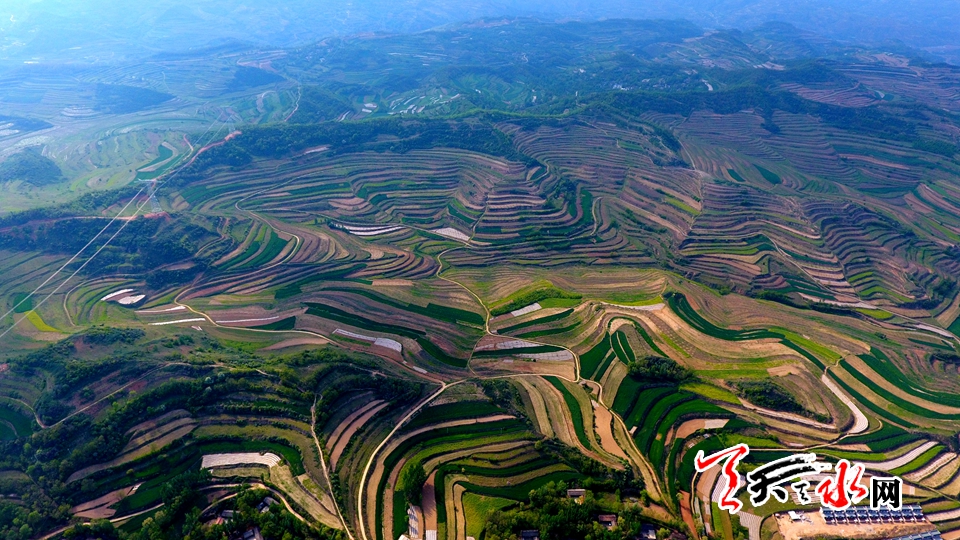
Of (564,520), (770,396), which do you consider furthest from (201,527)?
(770,396)

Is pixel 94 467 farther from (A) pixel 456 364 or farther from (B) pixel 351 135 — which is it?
(B) pixel 351 135

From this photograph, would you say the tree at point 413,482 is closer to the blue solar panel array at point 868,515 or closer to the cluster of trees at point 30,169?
the blue solar panel array at point 868,515

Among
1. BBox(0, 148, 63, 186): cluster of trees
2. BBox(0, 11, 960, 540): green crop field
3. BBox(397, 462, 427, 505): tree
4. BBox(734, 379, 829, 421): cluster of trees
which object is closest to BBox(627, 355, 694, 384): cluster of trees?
BBox(0, 11, 960, 540): green crop field

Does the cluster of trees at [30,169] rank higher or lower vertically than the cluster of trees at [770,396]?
higher

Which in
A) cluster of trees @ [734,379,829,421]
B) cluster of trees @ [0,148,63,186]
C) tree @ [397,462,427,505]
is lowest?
tree @ [397,462,427,505]

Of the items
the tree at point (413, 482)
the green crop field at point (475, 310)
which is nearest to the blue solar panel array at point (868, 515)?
the green crop field at point (475, 310)

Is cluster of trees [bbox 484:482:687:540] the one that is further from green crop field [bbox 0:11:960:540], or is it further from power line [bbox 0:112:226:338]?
power line [bbox 0:112:226:338]

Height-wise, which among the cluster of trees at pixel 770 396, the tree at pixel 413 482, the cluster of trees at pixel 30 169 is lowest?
the tree at pixel 413 482
